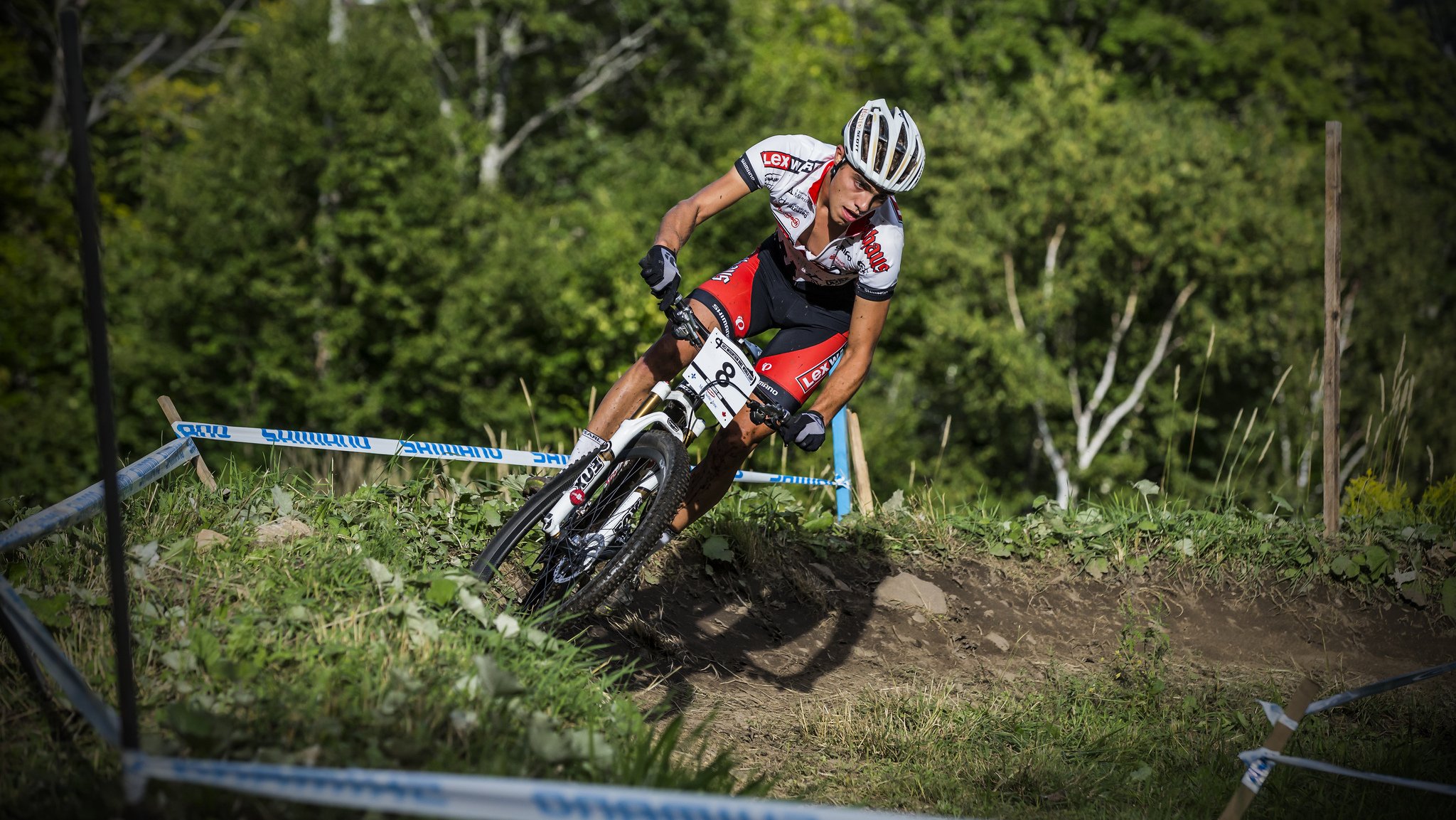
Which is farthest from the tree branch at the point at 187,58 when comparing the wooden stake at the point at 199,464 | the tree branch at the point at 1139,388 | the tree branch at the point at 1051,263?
the wooden stake at the point at 199,464

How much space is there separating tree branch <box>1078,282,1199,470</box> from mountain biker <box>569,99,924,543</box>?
81.0ft

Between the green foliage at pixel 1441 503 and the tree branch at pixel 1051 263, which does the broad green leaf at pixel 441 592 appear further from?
the tree branch at pixel 1051 263

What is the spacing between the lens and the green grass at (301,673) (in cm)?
313

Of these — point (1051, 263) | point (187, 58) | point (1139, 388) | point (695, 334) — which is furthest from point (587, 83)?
point (695, 334)

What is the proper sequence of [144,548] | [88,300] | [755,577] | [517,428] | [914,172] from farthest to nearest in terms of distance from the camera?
[517,428] → [755,577] → [914,172] → [144,548] → [88,300]

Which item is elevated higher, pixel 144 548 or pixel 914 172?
pixel 914 172

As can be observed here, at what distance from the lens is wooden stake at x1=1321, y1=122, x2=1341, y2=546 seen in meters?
6.97

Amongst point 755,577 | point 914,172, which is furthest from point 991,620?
point 914,172

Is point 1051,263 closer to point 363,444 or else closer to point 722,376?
point 363,444

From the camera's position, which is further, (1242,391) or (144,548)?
(1242,391)

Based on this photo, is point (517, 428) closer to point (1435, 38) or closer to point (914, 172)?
point (914, 172)

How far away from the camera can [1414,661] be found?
20.6 feet

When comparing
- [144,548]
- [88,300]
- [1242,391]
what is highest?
[88,300]

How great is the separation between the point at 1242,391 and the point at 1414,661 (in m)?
28.2
